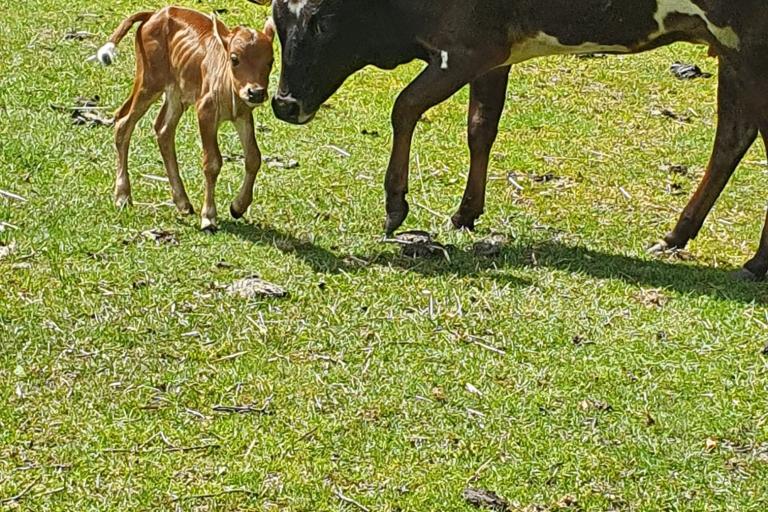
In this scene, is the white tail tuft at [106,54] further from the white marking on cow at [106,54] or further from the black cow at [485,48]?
the black cow at [485,48]

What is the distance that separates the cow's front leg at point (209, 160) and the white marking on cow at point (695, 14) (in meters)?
2.31

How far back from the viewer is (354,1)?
8398 mm

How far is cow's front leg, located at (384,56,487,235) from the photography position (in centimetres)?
823

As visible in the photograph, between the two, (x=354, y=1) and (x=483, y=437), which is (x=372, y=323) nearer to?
(x=483, y=437)

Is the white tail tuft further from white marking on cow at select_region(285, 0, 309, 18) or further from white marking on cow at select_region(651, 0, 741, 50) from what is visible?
white marking on cow at select_region(651, 0, 741, 50)

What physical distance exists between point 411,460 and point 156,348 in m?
1.44

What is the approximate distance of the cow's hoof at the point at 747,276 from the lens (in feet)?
26.6

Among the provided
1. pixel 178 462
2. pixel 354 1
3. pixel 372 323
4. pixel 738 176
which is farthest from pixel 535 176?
pixel 178 462

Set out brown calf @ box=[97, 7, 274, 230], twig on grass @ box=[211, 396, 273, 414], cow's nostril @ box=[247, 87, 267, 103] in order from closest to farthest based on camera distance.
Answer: twig on grass @ box=[211, 396, 273, 414] → cow's nostril @ box=[247, 87, 267, 103] → brown calf @ box=[97, 7, 274, 230]

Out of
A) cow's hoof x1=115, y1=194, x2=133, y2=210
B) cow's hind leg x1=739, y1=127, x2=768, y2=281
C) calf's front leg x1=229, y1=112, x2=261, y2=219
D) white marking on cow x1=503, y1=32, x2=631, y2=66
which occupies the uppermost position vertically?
white marking on cow x1=503, y1=32, x2=631, y2=66

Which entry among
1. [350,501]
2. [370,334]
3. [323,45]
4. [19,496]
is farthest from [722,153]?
[19,496]

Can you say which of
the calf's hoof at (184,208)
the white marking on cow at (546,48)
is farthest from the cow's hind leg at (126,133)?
the white marking on cow at (546,48)

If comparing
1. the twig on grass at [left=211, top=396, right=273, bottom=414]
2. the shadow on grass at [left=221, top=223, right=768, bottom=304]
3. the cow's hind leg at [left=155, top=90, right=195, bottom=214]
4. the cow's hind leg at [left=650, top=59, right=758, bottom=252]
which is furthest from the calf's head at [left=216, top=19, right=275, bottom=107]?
the cow's hind leg at [left=650, top=59, right=758, bottom=252]

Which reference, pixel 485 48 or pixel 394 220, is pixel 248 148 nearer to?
pixel 394 220
